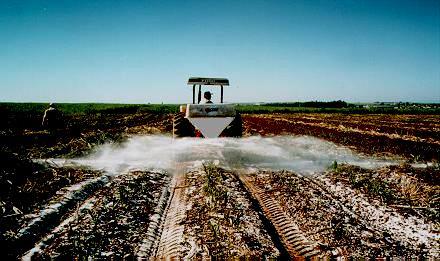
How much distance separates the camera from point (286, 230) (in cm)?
452

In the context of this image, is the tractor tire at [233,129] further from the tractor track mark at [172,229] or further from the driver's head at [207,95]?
the tractor track mark at [172,229]

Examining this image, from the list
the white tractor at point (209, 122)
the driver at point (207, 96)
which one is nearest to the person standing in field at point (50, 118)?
the white tractor at point (209, 122)

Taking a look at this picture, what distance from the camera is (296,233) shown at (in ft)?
14.5

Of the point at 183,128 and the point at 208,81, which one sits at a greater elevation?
the point at 208,81

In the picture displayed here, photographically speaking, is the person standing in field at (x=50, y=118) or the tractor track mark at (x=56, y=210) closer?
the tractor track mark at (x=56, y=210)

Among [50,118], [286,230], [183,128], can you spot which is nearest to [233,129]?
[183,128]

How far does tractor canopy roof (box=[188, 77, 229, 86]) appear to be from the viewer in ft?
37.8

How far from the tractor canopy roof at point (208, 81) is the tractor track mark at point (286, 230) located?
20.0ft

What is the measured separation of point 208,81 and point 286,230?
312 inches

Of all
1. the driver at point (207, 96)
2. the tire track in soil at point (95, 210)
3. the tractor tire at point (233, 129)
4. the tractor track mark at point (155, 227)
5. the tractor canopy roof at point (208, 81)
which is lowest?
the tractor track mark at point (155, 227)

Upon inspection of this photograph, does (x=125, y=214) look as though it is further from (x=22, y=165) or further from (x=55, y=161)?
(x=55, y=161)

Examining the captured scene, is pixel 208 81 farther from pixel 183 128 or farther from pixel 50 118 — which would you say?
pixel 50 118

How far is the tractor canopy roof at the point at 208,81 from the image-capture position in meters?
11.5

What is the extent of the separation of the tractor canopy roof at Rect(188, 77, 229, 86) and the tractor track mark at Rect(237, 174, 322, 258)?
611cm
